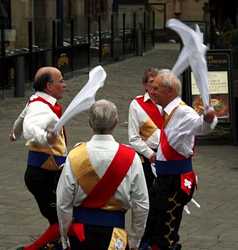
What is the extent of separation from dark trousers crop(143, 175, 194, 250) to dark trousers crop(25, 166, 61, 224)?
2.93ft

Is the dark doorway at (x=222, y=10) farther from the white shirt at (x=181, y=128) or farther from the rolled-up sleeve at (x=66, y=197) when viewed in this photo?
the rolled-up sleeve at (x=66, y=197)

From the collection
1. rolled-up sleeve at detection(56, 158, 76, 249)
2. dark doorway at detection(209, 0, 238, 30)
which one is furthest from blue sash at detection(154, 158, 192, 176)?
dark doorway at detection(209, 0, 238, 30)

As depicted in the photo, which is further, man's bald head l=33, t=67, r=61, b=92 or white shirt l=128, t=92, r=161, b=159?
white shirt l=128, t=92, r=161, b=159

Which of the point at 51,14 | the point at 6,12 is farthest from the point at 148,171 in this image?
the point at 51,14

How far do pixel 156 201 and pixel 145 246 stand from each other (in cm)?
47

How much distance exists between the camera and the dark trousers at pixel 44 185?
6836 millimetres

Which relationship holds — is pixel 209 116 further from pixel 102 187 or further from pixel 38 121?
pixel 38 121

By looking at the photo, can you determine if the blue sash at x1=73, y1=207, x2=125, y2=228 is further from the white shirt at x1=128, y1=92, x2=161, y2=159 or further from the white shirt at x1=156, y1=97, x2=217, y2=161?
the white shirt at x1=128, y1=92, x2=161, y2=159

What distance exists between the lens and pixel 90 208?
5121 millimetres

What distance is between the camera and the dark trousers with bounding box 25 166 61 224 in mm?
6836

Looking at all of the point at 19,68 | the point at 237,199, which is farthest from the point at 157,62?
the point at 237,199

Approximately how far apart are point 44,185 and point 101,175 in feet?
6.02

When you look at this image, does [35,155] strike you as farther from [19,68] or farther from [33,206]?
[19,68]

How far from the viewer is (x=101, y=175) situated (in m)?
5.09
